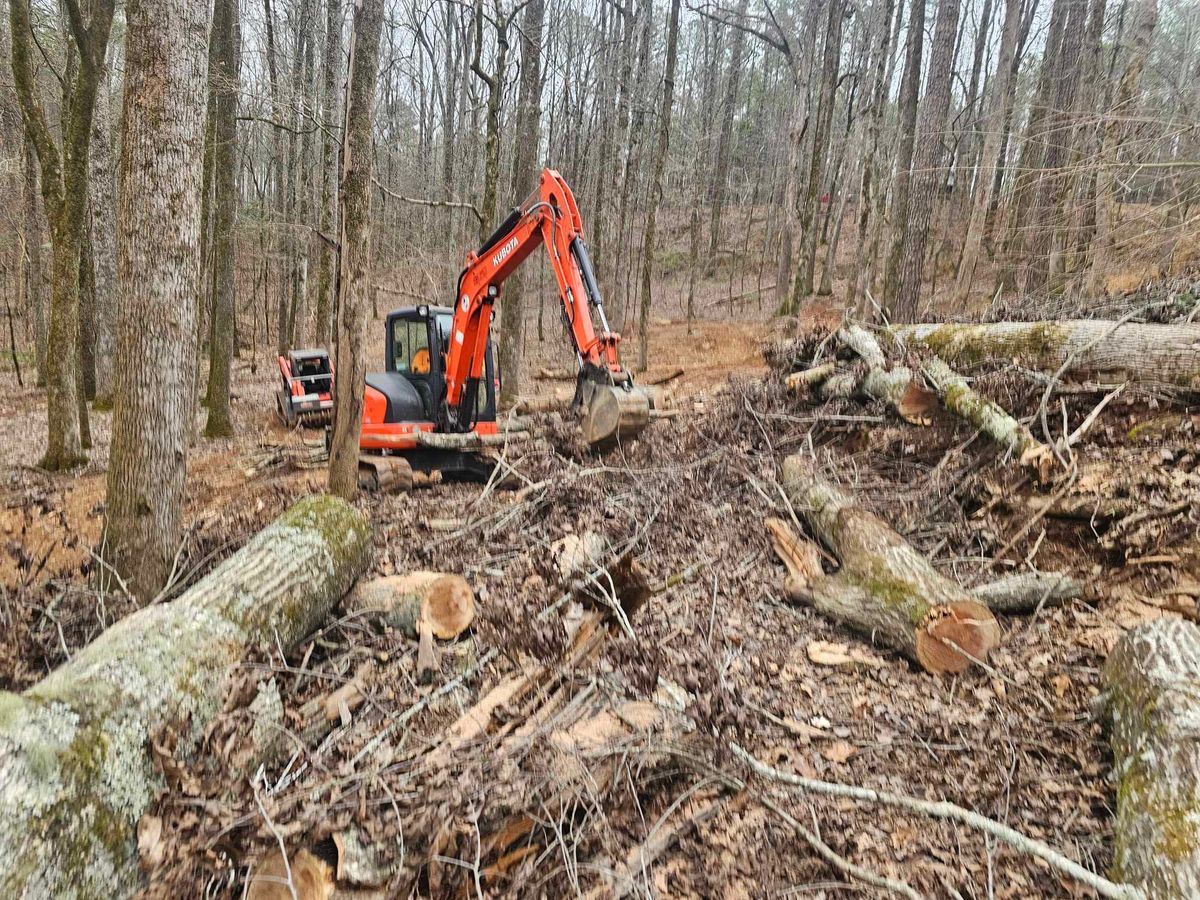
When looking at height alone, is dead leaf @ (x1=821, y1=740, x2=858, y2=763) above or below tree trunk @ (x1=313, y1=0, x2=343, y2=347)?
below

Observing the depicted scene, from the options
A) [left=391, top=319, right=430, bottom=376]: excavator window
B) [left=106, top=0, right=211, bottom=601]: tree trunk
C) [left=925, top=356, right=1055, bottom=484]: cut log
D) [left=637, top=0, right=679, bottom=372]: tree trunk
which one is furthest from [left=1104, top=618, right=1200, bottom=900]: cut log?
[left=637, top=0, right=679, bottom=372]: tree trunk

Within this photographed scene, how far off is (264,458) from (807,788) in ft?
31.9

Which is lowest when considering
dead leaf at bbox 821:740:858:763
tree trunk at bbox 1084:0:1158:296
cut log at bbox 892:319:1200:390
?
dead leaf at bbox 821:740:858:763

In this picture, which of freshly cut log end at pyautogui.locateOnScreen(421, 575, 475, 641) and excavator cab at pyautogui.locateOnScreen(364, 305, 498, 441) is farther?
excavator cab at pyautogui.locateOnScreen(364, 305, 498, 441)

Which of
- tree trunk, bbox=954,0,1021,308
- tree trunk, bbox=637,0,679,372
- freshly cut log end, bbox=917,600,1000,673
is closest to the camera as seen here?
freshly cut log end, bbox=917,600,1000,673

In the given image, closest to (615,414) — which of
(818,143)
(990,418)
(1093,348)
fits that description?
(990,418)

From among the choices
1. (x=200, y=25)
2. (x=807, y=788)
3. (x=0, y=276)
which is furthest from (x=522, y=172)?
(x=0, y=276)

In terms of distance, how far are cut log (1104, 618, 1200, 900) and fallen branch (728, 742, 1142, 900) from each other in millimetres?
109

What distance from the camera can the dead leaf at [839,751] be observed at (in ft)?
10.3

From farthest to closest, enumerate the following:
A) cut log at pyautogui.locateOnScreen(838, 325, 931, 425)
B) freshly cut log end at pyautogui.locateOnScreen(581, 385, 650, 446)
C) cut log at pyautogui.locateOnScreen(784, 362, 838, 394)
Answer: cut log at pyautogui.locateOnScreen(784, 362, 838, 394), freshly cut log end at pyautogui.locateOnScreen(581, 385, 650, 446), cut log at pyautogui.locateOnScreen(838, 325, 931, 425)

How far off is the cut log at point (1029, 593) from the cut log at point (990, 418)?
3.43 feet

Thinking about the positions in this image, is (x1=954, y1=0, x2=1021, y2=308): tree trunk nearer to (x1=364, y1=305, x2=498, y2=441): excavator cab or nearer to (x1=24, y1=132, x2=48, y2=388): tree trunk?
(x1=364, y1=305, x2=498, y2=441): excavator cab

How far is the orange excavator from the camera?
22.3 feet

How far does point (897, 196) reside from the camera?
38.2 feet
